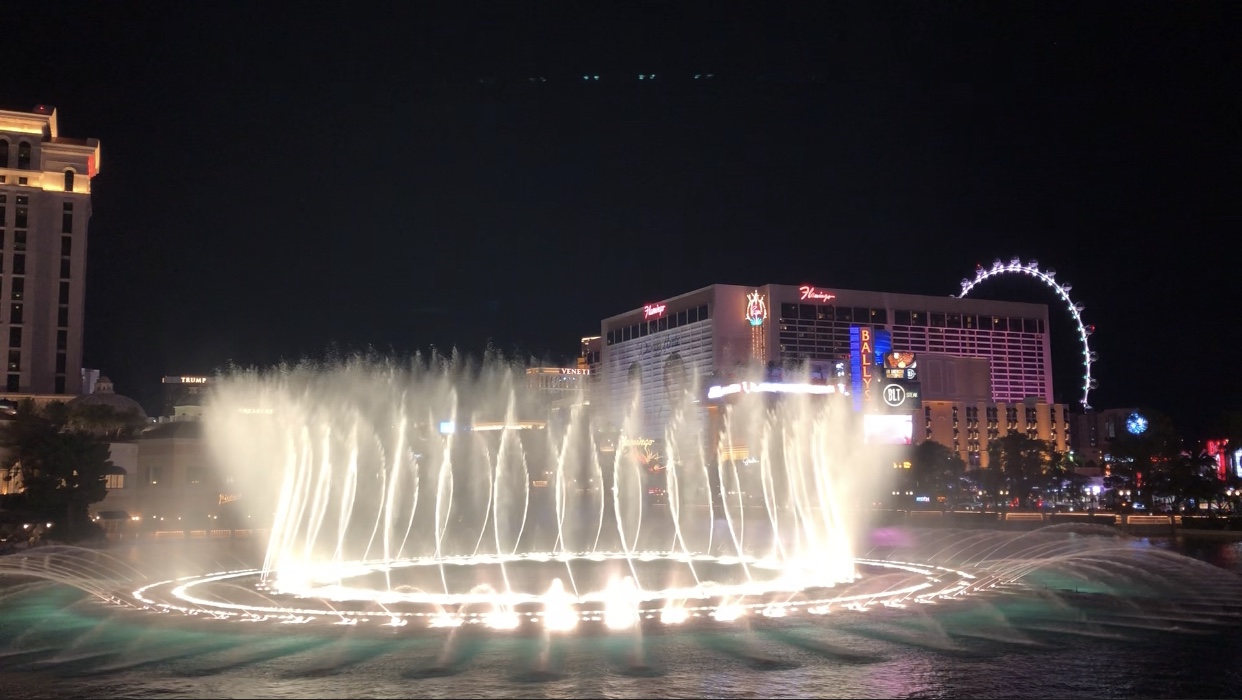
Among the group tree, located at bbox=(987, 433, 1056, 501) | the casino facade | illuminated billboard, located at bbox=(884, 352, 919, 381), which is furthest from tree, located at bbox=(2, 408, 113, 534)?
the casino facade

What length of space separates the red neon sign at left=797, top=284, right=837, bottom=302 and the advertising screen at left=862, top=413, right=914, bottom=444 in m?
47.8

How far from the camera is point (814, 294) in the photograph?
151 metres

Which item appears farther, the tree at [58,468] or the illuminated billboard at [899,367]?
the illuminated billboard at [899,367]

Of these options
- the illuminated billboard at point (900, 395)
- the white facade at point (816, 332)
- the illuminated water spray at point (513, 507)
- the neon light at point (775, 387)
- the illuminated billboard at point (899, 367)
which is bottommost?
the illuminated water spray at point (513, 507)

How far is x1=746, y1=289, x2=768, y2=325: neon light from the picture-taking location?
148 m

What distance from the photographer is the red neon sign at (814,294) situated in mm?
150250

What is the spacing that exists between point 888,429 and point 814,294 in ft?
165

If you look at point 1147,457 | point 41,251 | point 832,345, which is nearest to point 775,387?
point 832,345

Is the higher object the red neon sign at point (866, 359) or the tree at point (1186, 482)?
the red neon sign at point (866, 359)

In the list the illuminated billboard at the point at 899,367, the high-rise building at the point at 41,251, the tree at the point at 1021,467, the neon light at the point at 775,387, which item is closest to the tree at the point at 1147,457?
the tree at the point at 1021,467

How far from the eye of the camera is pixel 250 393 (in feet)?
265

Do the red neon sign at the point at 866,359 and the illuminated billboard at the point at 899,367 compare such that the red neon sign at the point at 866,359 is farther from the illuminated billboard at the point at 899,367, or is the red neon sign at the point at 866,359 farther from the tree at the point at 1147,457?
the tree at the point at 1147,457

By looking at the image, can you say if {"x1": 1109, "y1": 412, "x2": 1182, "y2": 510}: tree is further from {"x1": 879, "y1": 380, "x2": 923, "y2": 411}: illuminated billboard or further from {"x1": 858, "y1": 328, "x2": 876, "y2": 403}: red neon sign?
{"x1": 858, "y1": 328, "x2": 876, "y2": 403}: red neon sign

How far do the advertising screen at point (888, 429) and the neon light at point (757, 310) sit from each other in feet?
148
